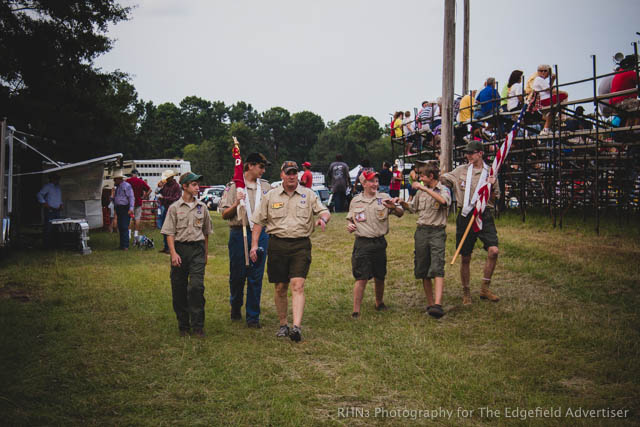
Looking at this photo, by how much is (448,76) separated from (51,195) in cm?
1073

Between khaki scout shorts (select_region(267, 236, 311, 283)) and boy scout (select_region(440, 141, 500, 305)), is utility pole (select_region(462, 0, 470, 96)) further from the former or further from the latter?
khaki scout shorts (select_region(267, 236, 311, 283))

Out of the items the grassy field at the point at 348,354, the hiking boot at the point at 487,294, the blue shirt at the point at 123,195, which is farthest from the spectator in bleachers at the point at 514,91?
the blue shirt at the point at 123,195

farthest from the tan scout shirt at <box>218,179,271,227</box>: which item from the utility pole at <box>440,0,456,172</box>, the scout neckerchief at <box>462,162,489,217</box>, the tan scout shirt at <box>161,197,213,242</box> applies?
the utility pole at <box>440,0,456,172</box>

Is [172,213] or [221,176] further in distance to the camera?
[221,176]

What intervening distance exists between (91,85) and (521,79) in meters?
15.2

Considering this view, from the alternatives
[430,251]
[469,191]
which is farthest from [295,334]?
[469,191]

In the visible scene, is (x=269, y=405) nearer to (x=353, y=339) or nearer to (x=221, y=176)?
(x=353, y=339)

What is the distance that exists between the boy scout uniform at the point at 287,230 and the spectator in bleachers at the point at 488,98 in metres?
9.54

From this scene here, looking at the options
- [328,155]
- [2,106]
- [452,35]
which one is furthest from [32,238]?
[328,155]

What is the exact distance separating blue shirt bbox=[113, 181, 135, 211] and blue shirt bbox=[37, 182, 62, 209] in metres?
1.59

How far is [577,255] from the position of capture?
9164 millimetres

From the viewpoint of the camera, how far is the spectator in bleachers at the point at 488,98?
48.4 ft

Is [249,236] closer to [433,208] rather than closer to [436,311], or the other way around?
[433,208]

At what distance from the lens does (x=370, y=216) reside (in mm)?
7488
